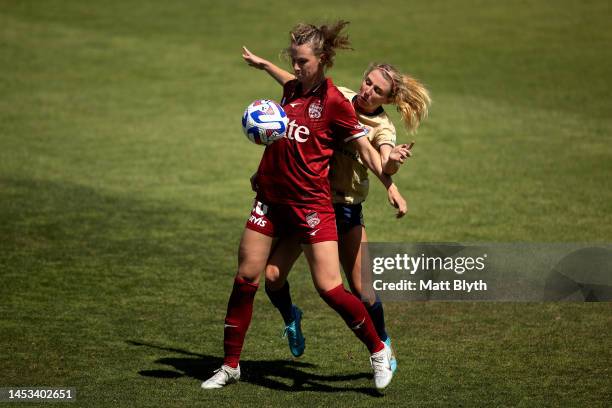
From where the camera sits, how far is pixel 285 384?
7.20 meters

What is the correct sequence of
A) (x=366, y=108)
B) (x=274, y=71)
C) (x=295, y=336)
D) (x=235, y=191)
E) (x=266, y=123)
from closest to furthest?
(x=266, y=123), (x=366, y=108), (x=274, y=71), (x=295, y=336), (x=235, y=191)

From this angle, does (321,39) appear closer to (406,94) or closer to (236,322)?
(406,94)

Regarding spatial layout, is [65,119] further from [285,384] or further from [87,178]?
[285,384]

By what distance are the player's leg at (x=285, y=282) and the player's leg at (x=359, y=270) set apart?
0.35 meters

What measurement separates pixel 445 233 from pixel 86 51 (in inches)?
509

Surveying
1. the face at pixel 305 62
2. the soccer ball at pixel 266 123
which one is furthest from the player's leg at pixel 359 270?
the face at pixel 305 62

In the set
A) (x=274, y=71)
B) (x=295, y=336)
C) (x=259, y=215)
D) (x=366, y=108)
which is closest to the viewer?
(x=259, y=215)

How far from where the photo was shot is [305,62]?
6.70 meters

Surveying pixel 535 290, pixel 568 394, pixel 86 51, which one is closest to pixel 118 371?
pixel 568 394

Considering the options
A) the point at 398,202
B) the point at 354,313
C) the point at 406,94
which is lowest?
the point at 354,313

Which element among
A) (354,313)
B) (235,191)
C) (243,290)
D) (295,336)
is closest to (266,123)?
(243,290)

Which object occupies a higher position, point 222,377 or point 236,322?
point 236,322

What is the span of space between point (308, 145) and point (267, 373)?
1.89 metres

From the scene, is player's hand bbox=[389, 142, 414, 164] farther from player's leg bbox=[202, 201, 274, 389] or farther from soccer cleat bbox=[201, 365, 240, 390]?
soccer cleat bbox=[201, 365, 240, 390]
